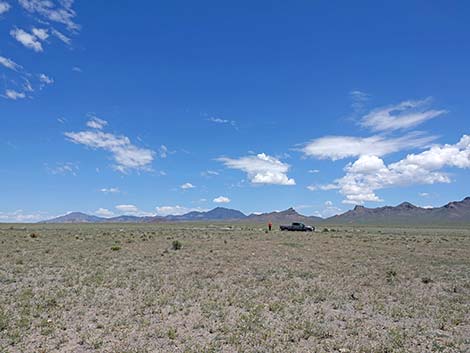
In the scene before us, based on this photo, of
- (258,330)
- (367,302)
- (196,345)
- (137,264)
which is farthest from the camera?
(137,264)

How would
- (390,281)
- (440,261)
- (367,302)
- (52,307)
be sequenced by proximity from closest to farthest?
1. (52,307)
2. (367,302)
3. (390,281)
4. (440,261)

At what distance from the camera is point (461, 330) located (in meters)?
9.81

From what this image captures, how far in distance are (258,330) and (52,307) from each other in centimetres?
618

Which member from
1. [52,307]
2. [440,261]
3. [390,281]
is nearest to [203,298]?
[52,307]

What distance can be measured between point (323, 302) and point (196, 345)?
19.0 feet

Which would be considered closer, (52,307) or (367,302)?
(52,307)

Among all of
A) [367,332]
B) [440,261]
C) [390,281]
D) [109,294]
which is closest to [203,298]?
[109,294]

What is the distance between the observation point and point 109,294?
13.5 m

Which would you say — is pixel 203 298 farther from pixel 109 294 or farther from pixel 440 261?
pixel 440 261

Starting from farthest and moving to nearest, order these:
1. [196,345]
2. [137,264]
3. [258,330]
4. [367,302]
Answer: [137,264]
[367,302]
[258,330]
[196,345]

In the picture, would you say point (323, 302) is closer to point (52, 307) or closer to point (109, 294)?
point (109, 294)

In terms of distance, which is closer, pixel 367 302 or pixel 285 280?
pixel 367 302

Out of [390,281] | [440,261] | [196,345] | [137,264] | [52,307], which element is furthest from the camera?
[440,261]

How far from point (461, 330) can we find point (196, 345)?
650cm
